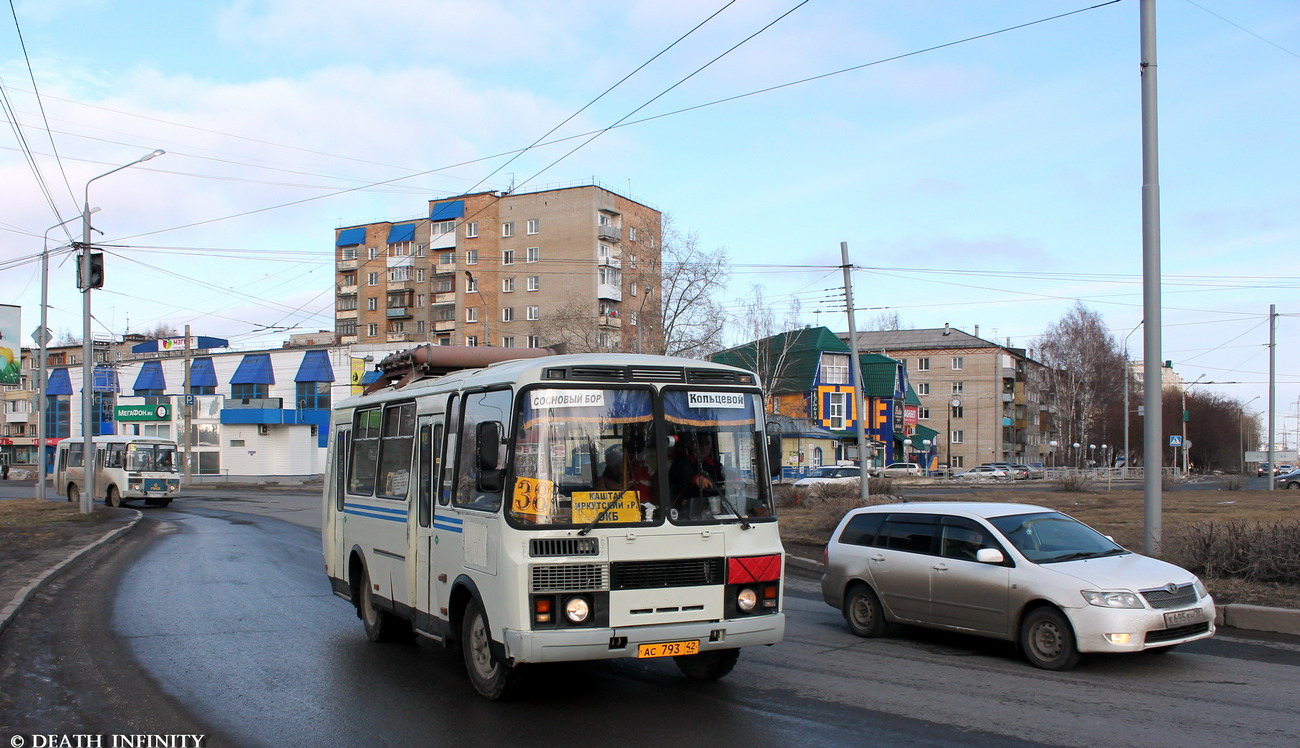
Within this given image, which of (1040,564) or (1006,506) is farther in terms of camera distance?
(1006,506)

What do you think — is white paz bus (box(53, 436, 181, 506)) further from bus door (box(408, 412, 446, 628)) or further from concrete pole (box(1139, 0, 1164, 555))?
concrete pole (box(1139, 0, 1164, 555))

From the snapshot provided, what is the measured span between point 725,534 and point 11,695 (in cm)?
584

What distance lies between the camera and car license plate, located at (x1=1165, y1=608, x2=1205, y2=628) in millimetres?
8531

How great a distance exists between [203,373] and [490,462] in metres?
68.6

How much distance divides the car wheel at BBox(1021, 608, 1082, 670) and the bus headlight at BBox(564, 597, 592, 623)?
4447 mm

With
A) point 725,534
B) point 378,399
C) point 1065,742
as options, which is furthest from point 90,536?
point 1065,742

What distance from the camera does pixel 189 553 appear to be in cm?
1992

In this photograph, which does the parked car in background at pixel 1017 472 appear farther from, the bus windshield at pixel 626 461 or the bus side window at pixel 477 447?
the bus side window at pixel 477 447

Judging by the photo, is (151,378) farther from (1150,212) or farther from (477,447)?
(477,447)

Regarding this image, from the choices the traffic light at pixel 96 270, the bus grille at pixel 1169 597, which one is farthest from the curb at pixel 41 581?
the bus grille at pixel 1169 597

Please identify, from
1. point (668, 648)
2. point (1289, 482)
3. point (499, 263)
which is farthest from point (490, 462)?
point (499, 263)

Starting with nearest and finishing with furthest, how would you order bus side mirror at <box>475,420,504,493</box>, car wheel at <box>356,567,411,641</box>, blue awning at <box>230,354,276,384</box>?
bus side mirror at <box>475,420,504,493</box>, car wheel at <box>356,567,411,641</box>, blue awning at <box>230,354,276,384</box>

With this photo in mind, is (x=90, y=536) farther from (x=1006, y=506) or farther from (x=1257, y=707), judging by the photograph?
(x=1257, y=707)

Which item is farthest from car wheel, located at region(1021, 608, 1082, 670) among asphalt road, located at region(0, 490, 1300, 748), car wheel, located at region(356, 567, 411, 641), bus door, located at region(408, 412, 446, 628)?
car wheel, located at region(356, 567, 411, 641)
